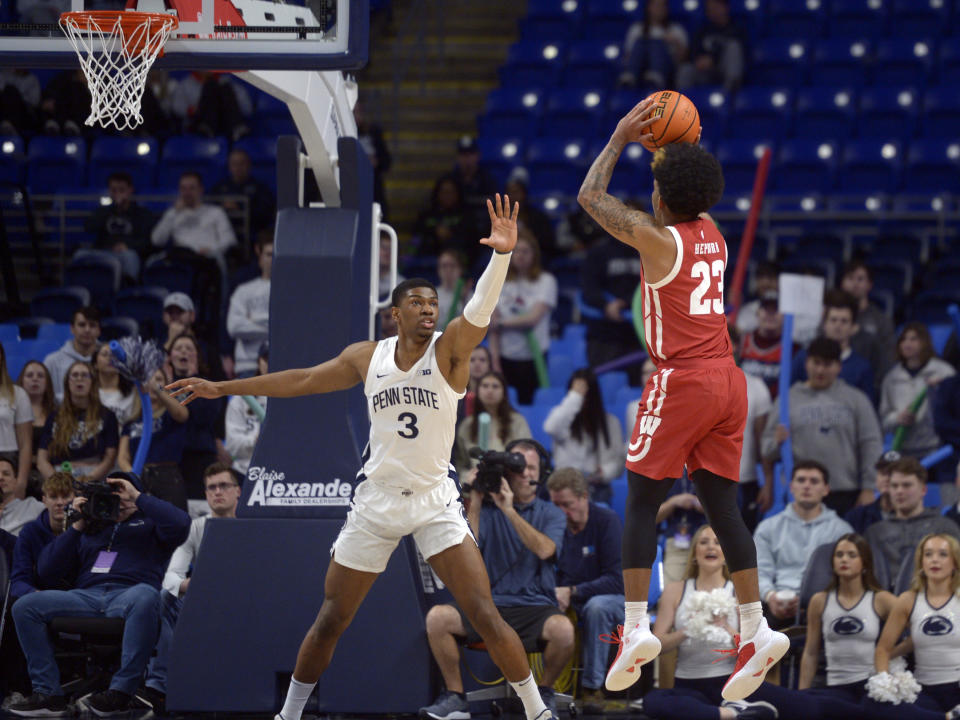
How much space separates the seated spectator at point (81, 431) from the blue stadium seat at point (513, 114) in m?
6.85

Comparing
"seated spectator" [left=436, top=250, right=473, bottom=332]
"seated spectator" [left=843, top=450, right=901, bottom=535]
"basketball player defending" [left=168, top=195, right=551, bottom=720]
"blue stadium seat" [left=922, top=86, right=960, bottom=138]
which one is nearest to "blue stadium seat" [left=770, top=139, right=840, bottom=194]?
"blue stadium seat" [left=922, top=86, right=960, bottom=138]

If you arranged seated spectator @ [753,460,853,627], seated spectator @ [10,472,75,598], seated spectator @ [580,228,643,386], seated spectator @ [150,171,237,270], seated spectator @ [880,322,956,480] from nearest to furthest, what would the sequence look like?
seated spectator @ [10,472,75,598], seated spectator @ [753,460,853,627], seated spectator @ [880,322,956,480], seated spectator @ [580,228,643,386], seated spectator @ [150,171,237,270]

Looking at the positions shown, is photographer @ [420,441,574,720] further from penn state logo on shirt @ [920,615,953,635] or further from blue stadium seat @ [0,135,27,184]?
blue stadium seat @ [0,135,27,184]

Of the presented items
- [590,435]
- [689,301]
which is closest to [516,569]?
[590,435]

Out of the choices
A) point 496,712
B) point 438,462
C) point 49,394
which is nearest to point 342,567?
point 438,462

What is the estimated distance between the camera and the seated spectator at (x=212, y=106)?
49.0 feet

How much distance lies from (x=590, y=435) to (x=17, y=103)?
27.4ft

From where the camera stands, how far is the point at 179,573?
878 cm

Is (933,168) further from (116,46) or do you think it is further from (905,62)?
(116,46)

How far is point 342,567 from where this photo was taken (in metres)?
6.61

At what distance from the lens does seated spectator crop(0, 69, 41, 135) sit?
15.1 meters

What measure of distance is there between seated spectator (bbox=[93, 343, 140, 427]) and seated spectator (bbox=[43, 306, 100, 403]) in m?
0.40

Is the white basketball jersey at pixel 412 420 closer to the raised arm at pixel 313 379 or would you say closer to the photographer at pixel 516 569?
the raised arm at pixel 313 379

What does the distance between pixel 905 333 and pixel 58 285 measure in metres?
7.94
